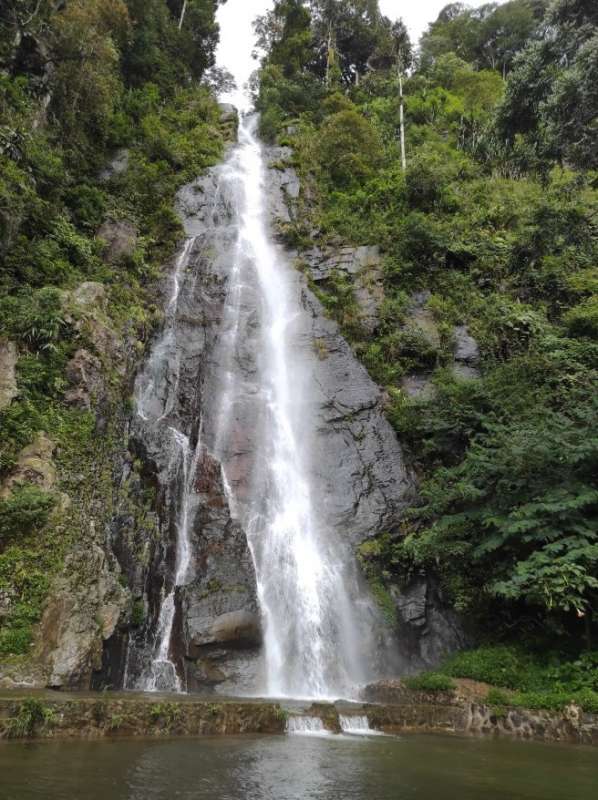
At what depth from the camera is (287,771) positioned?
508 centimetres

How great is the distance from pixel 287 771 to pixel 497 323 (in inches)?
581

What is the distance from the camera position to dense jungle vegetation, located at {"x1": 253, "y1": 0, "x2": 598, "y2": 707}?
10023 millimetres

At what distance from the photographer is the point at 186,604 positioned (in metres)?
10.2

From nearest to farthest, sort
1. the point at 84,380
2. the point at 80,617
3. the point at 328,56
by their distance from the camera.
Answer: the point at 80,617 → the point at 84,380 → the point at 328,56

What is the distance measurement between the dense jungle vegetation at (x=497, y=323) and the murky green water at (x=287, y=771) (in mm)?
3514

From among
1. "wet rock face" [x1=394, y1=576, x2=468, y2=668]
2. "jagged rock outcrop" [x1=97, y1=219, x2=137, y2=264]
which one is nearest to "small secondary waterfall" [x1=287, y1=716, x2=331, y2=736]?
"wet rock face" [x1=394, y1=576, x2=468, y2=668]

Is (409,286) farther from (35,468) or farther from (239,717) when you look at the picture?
(239,717)

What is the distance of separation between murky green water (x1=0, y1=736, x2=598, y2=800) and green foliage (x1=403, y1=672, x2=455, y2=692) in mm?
2148

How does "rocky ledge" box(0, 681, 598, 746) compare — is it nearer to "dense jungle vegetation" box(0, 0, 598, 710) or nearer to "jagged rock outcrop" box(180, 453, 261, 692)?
"dense jungle vegetation" box(0, 0, 598, 710)

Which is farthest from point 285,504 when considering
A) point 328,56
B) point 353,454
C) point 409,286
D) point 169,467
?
point 328,56

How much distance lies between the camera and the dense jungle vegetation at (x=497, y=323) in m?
10.0

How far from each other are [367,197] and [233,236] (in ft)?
22.0

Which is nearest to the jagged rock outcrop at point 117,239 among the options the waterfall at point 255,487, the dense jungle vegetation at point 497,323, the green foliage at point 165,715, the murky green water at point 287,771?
the waterfall at point 255,487

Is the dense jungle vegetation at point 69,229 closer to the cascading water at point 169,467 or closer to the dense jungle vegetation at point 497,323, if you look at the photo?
the cascading water at point 169,467
